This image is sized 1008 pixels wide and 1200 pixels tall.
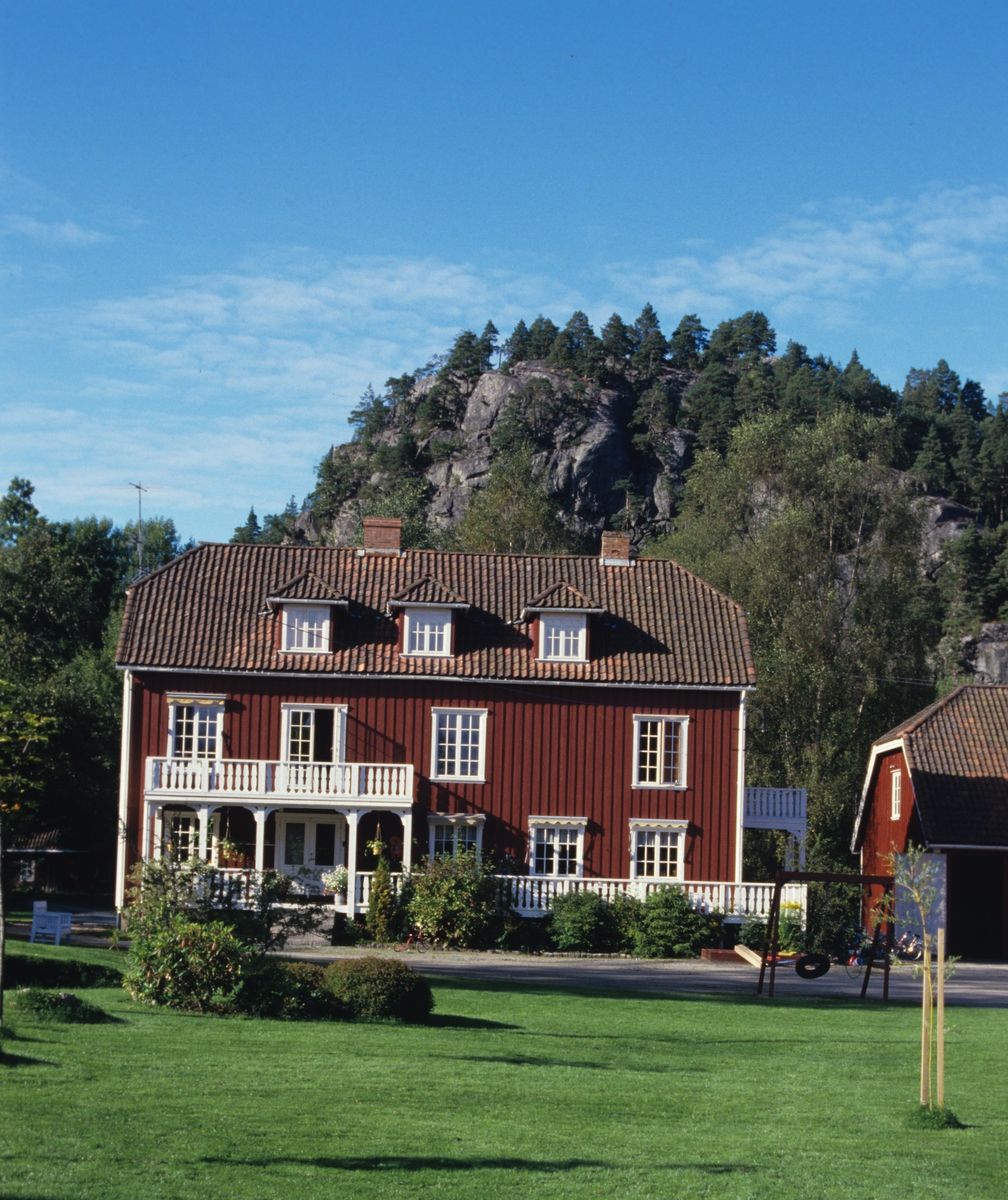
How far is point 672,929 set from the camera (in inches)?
1224

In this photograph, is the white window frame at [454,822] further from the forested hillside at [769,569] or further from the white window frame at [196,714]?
the forested hillside at [769,569]

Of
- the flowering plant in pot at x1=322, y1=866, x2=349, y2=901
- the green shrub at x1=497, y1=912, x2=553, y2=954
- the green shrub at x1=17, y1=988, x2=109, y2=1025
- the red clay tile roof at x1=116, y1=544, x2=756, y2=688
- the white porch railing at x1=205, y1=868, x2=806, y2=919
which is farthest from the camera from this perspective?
the red clay tile roof at x1=116, y1=544, x2=756, y2=688

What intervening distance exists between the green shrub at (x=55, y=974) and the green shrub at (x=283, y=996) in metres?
3.00

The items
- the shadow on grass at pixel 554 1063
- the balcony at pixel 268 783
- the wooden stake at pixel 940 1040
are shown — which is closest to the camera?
the wooden stake at pixel 940 1040

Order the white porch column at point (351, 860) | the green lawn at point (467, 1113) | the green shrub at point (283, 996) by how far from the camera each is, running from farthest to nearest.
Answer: the white porch column at point (351, 860) → the green shrub at point (283, 996) → the green lawn at point (467, 1113)

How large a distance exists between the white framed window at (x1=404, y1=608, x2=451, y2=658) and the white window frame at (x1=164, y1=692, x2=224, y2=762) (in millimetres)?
5040

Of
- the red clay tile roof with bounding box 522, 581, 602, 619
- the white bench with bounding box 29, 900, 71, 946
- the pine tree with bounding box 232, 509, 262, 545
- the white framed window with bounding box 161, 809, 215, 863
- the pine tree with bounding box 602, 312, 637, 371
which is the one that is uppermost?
the pine tree with bounding box 602, 312, 637, 371

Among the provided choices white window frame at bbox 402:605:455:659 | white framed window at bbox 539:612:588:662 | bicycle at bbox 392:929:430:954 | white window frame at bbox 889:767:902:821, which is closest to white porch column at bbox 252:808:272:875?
bicycle at bbox 392:929:430:954

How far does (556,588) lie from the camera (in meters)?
35.3

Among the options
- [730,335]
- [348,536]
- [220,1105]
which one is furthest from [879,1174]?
[730,335]

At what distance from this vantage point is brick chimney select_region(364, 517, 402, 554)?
38.2 meters

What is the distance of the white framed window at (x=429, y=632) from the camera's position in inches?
1395

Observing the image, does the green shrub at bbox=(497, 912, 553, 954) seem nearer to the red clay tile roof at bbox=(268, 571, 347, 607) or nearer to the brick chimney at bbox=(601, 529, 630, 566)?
the red clay tile roof at bbox=(268, 571, 347, 607)

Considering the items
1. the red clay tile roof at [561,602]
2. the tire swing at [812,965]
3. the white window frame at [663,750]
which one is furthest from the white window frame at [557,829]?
the tire swing at [812,965]
